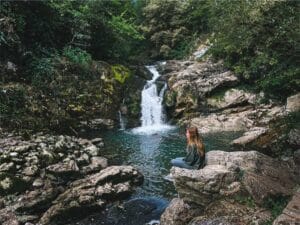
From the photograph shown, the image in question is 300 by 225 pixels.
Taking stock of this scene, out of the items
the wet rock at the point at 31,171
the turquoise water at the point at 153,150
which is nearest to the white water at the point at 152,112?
the turquoise water at the point at 153,150

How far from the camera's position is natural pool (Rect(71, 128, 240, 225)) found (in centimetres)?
993

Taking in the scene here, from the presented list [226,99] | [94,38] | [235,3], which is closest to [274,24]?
[235,3]

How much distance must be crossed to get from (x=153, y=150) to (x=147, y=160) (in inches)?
74.0

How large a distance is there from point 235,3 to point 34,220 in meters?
21.3

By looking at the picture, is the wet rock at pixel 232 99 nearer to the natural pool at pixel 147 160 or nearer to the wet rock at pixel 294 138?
the natural pool at pixel 147 160

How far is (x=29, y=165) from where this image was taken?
38.5 feet

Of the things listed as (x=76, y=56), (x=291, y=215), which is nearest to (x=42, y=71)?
(x=76, y=56)

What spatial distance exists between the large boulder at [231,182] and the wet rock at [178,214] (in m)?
0.18

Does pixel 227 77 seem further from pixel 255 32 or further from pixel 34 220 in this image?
pixel 34 220

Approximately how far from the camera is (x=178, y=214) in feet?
27.6

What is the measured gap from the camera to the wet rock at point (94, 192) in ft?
32.3

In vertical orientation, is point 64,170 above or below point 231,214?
above

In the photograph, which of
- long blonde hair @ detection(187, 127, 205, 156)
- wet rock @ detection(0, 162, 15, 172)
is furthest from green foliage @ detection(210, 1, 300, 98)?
wet rock @ detection(0, 162, 15, 172)

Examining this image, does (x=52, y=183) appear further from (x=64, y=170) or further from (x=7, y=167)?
(x=7, y=167)
